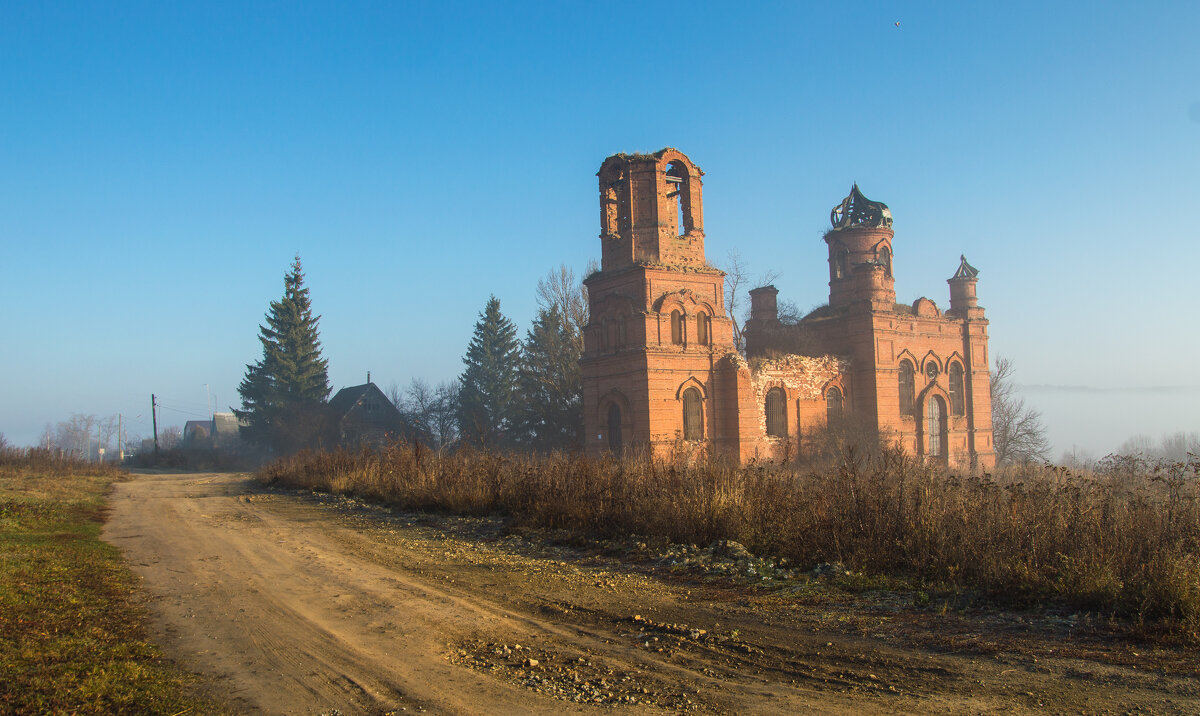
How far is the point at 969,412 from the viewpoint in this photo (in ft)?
117

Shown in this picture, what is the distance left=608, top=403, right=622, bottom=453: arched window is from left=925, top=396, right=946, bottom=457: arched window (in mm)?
15347

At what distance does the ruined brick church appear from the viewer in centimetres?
2720

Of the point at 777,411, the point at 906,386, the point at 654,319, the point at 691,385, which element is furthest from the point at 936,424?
the point at 654,319

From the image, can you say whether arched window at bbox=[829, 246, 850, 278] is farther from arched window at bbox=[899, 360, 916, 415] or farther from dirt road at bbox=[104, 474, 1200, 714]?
dirt road at bbox=[104, 474, 1200, 714]

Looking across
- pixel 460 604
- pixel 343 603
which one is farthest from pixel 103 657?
pixel 460 604

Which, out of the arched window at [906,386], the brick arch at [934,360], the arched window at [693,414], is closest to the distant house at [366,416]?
the arched window at [693,414]

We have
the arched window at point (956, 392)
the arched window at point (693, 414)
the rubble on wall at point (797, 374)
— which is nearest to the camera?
the arched window at point (693, 414)

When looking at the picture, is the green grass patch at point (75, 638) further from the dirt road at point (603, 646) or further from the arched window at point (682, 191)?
the arched window at point (682, 191)

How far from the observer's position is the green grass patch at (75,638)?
4.29 metres

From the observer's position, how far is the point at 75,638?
544 cm

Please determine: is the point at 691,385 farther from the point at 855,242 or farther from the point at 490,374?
the point at 490,374

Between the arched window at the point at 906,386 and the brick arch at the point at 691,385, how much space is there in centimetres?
1108

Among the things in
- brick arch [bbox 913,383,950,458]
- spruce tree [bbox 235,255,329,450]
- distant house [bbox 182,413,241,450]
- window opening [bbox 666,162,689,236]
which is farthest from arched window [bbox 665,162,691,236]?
distant house [bbox 182,413,241,450]

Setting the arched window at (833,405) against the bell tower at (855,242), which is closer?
the arched window at (833,405)
